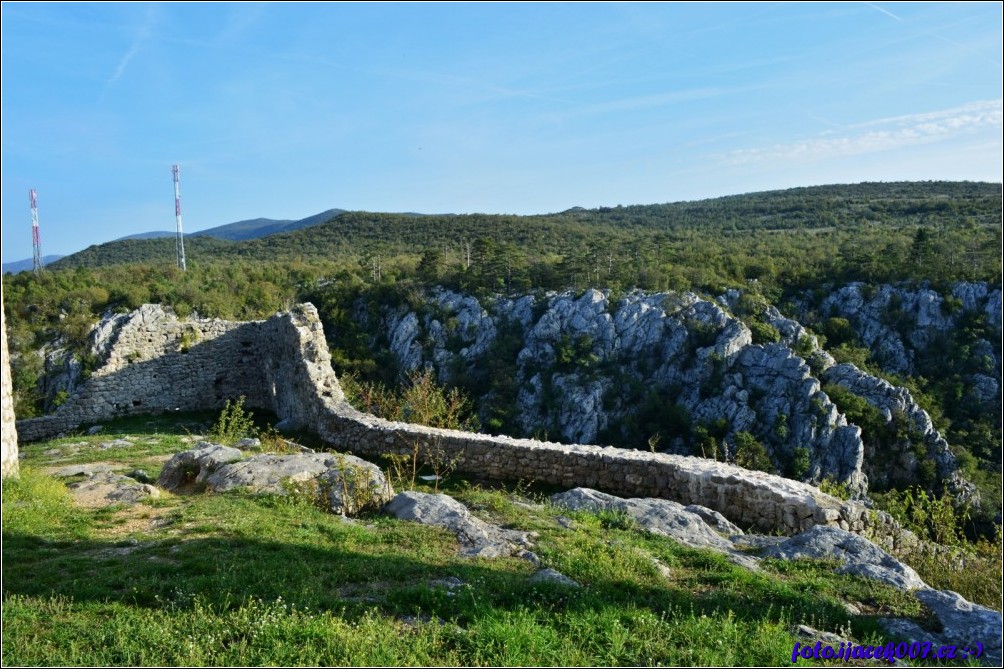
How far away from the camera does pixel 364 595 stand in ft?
14.8

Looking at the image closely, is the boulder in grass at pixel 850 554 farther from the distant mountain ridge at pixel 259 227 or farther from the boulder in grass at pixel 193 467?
the distant mountain ridge at pixel 259 227

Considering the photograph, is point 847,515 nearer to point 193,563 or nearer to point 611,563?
point 611,563

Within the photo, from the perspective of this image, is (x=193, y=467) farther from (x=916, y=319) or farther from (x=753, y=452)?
(x=916, y=319)

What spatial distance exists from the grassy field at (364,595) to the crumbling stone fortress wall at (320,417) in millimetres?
1961

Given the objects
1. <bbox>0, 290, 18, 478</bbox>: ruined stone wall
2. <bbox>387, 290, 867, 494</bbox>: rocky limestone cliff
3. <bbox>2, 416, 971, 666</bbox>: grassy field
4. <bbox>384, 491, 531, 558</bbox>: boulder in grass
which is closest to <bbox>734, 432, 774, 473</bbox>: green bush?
<bbox>387, 290, 867, 494</bbox>: rocky limestone cliff

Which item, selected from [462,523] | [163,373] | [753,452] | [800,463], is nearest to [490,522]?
[462,523]

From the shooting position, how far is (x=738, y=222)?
62500 mm

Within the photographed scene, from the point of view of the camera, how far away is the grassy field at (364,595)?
3.69 meters

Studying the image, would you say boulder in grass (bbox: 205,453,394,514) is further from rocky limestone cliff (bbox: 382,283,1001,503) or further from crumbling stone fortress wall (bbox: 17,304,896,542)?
rocky limestone cliff (bbox: 382,283,1001,503)

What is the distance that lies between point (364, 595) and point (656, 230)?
5837cm

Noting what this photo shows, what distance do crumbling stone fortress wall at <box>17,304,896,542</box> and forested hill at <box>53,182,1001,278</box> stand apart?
19490 millimetres

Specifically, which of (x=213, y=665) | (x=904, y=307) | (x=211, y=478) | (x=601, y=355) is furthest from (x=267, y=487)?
(x=904, y=307)

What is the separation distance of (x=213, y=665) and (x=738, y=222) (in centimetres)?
6545

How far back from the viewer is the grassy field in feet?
12.1
